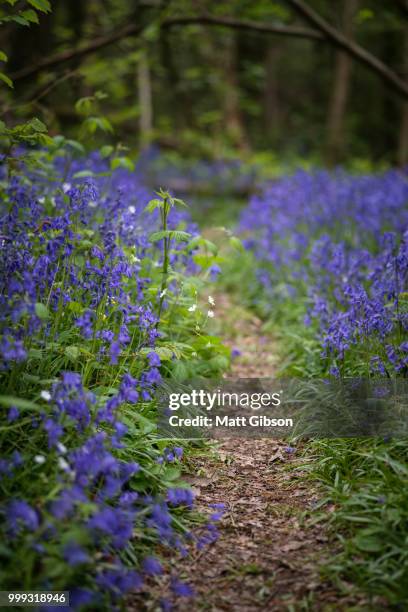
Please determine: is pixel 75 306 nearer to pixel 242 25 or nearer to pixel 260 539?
pixel 260 539

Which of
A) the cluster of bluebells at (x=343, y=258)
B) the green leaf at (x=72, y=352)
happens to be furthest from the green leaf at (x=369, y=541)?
the green leaf at (x=72, y=352)

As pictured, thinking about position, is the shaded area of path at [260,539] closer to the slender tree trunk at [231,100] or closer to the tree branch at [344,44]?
the tree branch at [344,44]

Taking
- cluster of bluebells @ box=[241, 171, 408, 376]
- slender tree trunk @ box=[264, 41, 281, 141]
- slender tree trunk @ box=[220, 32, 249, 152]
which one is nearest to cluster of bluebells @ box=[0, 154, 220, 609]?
cluster of bluebells @ box=[241, 171, 408, 376]

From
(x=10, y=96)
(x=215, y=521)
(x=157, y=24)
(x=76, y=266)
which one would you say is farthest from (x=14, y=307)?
(x=10, y=96)

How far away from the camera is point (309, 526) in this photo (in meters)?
2.67

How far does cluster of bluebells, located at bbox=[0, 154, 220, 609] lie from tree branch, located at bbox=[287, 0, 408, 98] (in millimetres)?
4290

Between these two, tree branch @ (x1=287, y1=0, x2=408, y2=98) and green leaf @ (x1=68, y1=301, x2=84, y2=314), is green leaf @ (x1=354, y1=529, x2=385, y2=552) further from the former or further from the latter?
tree branch @ (x1=287, y1=0, x2=408, y2=98)

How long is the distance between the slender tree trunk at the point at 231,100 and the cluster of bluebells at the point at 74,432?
33.1 feet

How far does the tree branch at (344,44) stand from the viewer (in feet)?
20.5

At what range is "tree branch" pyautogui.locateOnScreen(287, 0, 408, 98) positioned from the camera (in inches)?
247

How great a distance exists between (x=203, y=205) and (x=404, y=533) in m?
8.97

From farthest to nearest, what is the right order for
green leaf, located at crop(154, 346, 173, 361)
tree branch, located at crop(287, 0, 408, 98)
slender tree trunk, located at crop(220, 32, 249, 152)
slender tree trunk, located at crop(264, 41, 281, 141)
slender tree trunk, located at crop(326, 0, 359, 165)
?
slender tree trunk, located at crop(264, 41, 281, 141) → slender tree trunk, located at crop(220, 32, 249, 152) → slender tree trunk, located at crop(326, 0, 359, 165) → tree branch, located at crop(287, 0, 408, 98) → green leaf, located at crop(154, 346, 173, 361)

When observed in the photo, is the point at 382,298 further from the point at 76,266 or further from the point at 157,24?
the point at 157,24

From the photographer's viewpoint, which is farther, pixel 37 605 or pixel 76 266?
pixel 76 266
